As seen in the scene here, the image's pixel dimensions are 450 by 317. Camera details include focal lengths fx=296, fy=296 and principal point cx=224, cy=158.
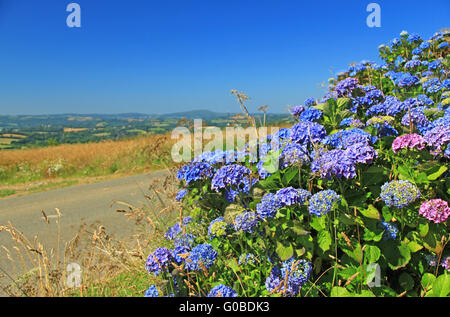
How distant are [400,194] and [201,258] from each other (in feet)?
Result: 4.38

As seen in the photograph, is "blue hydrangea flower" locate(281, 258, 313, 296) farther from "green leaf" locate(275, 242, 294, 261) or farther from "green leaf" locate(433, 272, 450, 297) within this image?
"green leaf" locate(433, 272, 450, 297)

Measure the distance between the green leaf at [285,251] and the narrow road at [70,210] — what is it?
8.75ft

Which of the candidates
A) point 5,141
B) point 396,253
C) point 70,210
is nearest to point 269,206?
point 396,253

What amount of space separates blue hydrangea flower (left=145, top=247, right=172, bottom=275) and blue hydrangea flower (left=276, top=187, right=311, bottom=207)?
3.12 ft

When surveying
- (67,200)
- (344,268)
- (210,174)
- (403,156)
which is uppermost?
(403,156)

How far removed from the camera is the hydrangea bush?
1.79m

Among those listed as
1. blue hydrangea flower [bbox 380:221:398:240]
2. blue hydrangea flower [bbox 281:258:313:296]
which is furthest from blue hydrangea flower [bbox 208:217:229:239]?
blue hydrangea flower [bbox 380:221:398:240]

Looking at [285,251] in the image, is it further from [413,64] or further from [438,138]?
[413,64]

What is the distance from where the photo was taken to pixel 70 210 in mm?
6641

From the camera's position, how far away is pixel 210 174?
7.85 feet

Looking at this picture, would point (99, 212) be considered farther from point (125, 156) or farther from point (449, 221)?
point (125, 156)

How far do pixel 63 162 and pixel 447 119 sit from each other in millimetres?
13821
